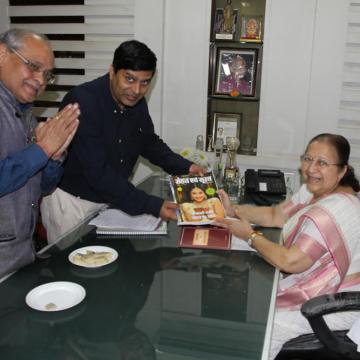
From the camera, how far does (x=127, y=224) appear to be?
7.45 ft

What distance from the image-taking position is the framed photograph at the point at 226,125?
371cm

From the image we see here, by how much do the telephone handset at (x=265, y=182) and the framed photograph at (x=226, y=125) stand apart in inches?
24.8

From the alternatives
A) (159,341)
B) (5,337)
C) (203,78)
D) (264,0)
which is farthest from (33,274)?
(264,0)

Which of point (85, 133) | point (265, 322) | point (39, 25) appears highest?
point (39, 25)

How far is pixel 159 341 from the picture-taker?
136 centimetres

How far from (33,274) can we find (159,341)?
2.16ft

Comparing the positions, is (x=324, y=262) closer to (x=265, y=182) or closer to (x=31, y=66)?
(x=265, y=182)

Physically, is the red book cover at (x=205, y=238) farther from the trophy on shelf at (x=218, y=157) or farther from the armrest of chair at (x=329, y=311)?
the trophy on shelf at (x=218, y=157)

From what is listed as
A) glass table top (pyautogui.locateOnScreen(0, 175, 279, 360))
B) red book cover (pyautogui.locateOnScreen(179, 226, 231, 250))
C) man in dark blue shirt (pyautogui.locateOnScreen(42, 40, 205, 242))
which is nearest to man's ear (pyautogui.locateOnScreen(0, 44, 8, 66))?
man in dark blue shirt (pyautogui.locateOnScreen(42, 40, 205, 242))

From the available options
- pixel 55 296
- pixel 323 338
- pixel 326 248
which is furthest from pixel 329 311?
Answer: pixel 55 296

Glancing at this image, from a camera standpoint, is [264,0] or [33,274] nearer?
[33,274]

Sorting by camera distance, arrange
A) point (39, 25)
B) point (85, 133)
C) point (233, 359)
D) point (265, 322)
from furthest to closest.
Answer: point (39, 25)
point (85, 133)
point (265, 322)
point (233, 359)

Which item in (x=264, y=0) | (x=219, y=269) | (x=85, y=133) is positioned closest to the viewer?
(x=219, y=269)

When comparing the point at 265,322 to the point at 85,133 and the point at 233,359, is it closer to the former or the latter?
the point at 233,359
